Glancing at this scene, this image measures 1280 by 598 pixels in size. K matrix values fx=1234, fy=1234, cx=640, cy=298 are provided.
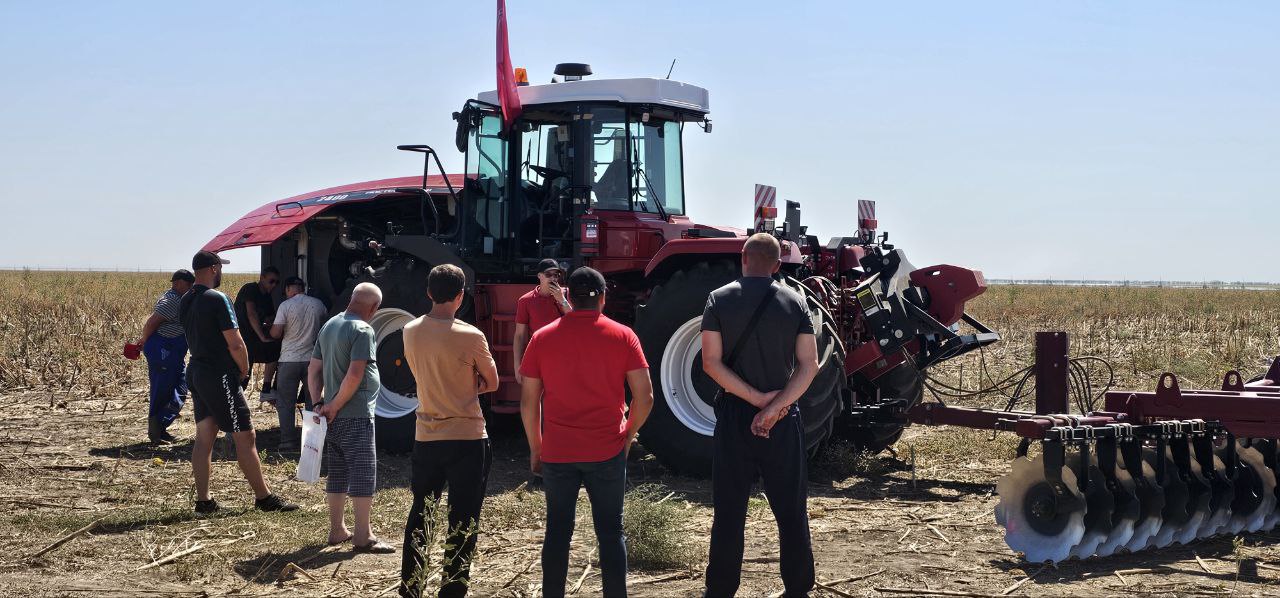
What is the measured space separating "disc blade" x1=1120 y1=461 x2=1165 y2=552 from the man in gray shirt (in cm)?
373

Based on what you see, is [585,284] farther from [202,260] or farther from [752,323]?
[202,260]

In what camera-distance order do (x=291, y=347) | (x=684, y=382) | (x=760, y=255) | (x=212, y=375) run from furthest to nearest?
1. (x=291, y=347)
2. (x=684, y=382)
3. (x=212, y=375)
4. (x=760, y=255)

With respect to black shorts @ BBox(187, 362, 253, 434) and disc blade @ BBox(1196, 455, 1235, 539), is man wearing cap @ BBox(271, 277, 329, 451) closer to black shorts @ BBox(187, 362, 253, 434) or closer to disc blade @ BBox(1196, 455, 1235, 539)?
black shorts @ BBox(187, 362, 253, 434)

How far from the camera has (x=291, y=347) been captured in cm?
939

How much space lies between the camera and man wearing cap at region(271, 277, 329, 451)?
30.8ft

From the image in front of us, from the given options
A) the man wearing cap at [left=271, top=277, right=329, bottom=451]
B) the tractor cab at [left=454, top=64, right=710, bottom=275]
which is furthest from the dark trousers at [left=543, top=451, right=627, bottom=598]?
the man wearing cap at [left=271, top=277, right=329, bottom=451]

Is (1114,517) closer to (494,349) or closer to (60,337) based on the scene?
(494,349)

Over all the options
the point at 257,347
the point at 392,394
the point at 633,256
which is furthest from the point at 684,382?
the point at 257,347

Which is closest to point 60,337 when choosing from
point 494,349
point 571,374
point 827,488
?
point 494,349

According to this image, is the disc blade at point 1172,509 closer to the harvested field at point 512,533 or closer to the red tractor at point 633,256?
the harvested field at point 512,533

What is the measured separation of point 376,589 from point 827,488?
3.48m

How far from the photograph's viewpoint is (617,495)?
4570 millimetres

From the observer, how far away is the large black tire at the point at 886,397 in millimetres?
8961

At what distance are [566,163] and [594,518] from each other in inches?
195
